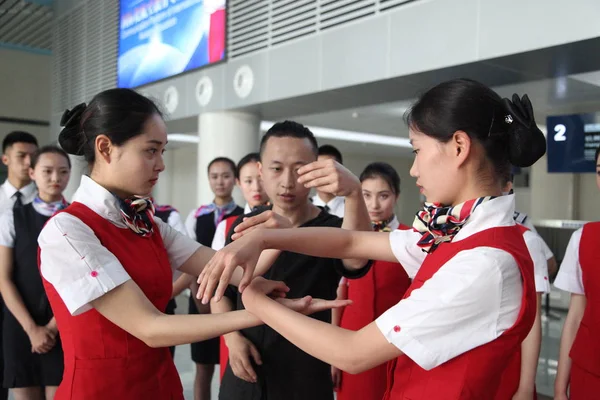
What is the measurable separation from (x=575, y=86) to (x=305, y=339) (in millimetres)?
4789

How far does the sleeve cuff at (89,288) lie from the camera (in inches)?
48.4

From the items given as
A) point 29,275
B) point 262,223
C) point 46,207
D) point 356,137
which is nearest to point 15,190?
point 46,207

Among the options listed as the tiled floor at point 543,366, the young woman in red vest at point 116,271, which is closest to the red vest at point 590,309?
the young woman in red vest at point 116,271

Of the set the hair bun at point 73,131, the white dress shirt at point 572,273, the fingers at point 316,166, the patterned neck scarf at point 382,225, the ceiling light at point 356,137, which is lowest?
the white dress shirt at point 572,273

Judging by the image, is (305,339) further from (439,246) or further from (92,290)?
(92,290)

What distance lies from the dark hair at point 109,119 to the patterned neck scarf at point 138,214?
0.55ft

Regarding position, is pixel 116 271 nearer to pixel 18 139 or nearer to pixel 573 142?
pixel 18 139

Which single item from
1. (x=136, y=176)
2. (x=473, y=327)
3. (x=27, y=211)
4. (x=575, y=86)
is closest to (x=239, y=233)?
(x=136, y=176)

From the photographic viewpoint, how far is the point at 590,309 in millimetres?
2096

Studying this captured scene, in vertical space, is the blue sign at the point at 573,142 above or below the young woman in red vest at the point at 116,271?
above

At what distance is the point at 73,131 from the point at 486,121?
3.81 feet

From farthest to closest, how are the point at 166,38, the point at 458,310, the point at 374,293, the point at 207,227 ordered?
the point at 166,38
the point at 207,227
the point at 374,293
the point at 458,310

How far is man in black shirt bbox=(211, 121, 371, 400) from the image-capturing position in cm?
157

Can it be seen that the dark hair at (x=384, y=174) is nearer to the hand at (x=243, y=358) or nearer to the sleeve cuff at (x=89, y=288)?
the hand at (x=243, y=358)
